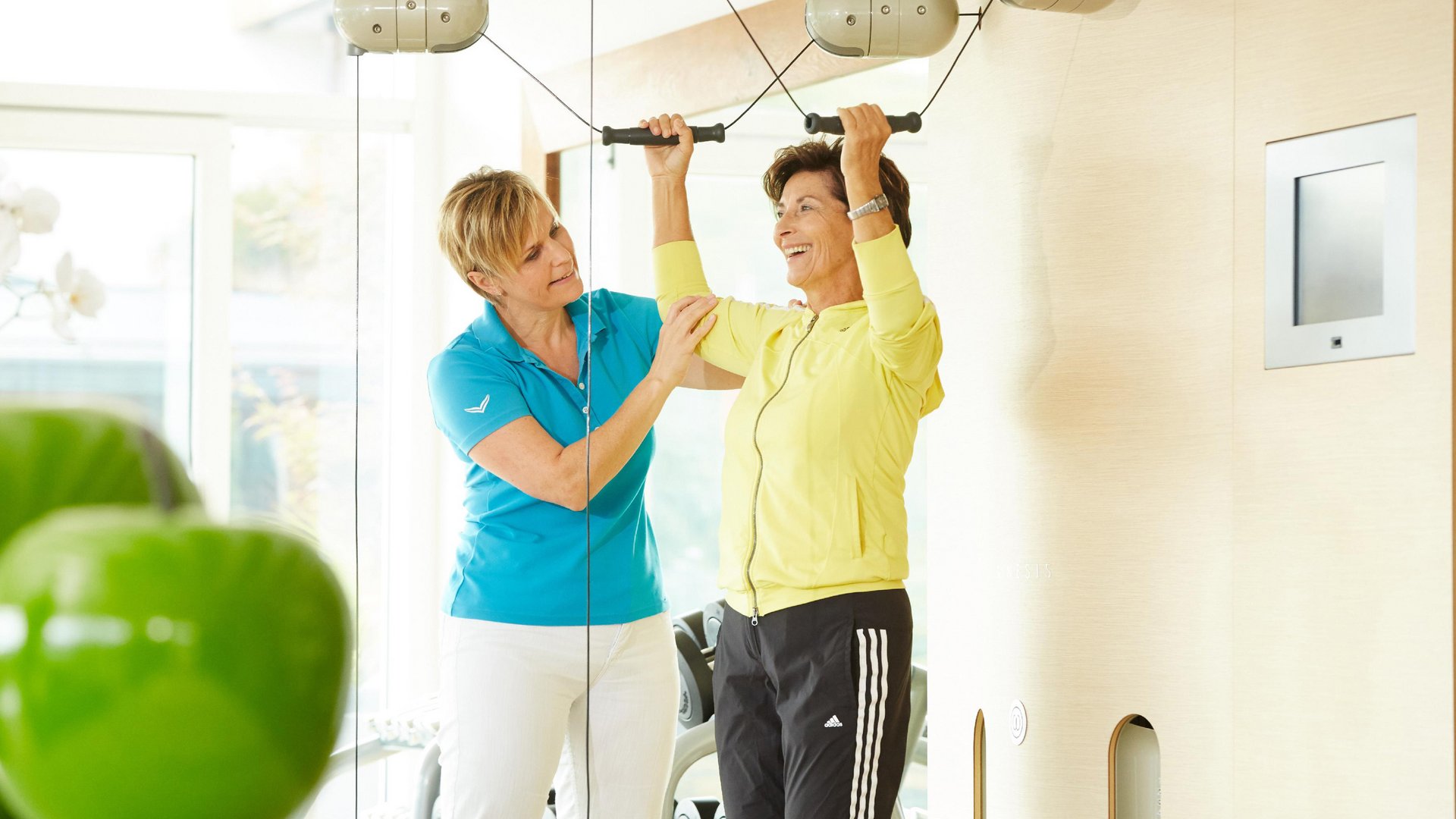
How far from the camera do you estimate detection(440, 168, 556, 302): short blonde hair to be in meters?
1.18

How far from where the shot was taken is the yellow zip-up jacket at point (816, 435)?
3.89 feet

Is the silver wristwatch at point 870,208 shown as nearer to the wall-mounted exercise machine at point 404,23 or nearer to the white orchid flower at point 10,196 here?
the wall-mounted exercise machine at point 404,23

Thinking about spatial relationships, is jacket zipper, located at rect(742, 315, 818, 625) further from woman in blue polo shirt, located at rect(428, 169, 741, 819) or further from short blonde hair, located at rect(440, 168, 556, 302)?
short blonde hair, located at rect(440, 168, 556, 302)

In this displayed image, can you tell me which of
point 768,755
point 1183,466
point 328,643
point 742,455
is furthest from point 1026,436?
point 328,643

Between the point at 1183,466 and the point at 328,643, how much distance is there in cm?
114

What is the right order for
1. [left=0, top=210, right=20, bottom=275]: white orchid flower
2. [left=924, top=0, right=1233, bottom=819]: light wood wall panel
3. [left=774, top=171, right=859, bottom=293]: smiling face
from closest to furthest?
[left=0, top=210, right=20, bottom=275]: white orchid flower
[left=924, top=0, right=1233, bottom=819]: light wood wall panel
[left=774, top=171, right=859, bottom=293]: smiling face

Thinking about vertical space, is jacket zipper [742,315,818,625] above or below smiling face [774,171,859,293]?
below

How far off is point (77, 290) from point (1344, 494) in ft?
3.08

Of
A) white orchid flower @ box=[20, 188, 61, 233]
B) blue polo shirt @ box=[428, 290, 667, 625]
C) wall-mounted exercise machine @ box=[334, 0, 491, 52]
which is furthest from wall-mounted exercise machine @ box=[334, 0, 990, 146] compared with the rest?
white orchid flower @ box=[20, 188, 61, 233]

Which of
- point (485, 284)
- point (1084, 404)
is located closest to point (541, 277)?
point (485, 284)

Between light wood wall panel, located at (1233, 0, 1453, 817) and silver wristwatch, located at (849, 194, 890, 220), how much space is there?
32 centimetres

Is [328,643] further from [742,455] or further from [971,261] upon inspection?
[971,261]

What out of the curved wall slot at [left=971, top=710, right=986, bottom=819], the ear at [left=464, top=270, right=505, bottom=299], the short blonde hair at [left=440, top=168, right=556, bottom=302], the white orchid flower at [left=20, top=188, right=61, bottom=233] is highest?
the short blonde hair at [left=440, top=168, right=556, bottom=302]

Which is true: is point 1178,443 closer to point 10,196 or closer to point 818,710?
point 818,710
